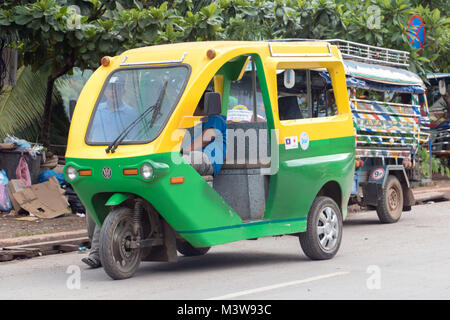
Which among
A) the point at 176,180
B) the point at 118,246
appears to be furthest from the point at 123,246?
the point at 176,180

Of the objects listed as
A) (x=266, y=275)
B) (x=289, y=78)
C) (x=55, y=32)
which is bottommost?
(x=266, y=275)

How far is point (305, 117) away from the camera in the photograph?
31.6ft

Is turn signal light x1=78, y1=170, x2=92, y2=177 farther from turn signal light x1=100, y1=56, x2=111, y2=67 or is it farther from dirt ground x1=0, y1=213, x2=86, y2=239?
dirt ground x1=0, y1=213, x2=86, y2=239

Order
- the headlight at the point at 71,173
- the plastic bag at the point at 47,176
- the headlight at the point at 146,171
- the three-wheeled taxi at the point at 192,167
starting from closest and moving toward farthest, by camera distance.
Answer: the headlight at the point at 146,171 < the three-wheeled taxi at the point at 192,167 < the headlight at the point at 71,173 < the plastic bag at the point at 47,176

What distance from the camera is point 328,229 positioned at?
9.39 metres

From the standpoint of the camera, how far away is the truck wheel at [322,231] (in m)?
9.14

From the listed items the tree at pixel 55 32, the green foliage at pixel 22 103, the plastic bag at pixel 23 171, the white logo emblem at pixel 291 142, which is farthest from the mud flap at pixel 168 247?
the green foliage at pixel 22 103

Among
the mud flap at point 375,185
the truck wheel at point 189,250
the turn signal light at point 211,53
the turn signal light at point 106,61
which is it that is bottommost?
the truck wheel at point 189,250

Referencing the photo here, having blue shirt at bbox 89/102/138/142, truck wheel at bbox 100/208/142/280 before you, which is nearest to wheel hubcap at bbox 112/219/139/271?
truck wheel at bbox 100/208/142/280

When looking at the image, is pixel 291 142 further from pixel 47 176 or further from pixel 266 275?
pixel 47 176

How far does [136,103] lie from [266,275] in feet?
7.05

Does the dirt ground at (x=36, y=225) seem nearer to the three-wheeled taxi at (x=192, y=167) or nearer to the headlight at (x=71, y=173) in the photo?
the three-wheeled taxi at (x=192, y=167)

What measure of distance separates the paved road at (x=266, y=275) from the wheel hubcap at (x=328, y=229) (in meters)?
0.21
